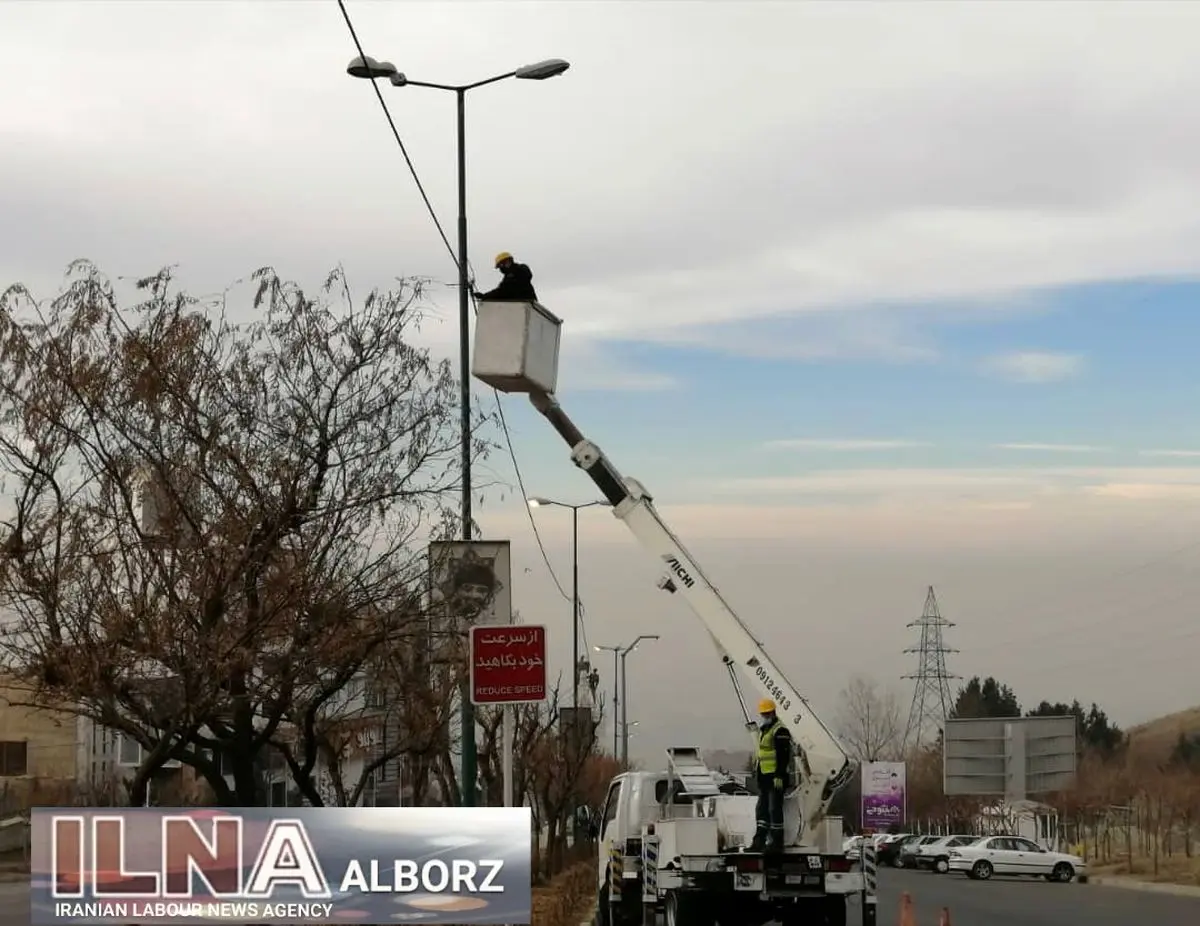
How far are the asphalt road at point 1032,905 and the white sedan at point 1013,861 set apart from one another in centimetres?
248

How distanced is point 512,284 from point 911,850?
154 ft

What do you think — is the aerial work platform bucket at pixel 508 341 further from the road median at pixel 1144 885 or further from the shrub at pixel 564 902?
Answer: the road median at pixel 1144 885

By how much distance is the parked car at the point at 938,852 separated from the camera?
184 ft

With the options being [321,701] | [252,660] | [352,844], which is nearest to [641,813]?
[321,701]

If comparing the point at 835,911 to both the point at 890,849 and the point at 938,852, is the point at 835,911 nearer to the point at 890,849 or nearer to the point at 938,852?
the point at 938,852

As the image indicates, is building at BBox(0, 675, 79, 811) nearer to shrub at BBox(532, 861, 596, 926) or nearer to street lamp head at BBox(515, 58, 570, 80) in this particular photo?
shrub at BBox(532, 861, 596, 926)

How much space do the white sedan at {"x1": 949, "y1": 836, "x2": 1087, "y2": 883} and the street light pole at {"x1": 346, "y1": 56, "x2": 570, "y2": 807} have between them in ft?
105

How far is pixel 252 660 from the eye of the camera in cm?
1405

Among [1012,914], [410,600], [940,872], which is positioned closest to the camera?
[410,600]

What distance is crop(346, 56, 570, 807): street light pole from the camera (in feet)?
57.4

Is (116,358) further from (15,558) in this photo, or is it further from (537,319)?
(537,319)

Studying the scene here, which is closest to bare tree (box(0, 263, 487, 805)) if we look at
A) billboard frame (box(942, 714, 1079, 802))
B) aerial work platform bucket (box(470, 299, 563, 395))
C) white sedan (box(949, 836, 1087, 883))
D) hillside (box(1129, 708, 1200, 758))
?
aerial work platform bucket (box(470, 299, 563, 395))

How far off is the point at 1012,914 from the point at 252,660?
19.1 meters

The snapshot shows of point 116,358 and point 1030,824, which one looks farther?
point 1030,824
